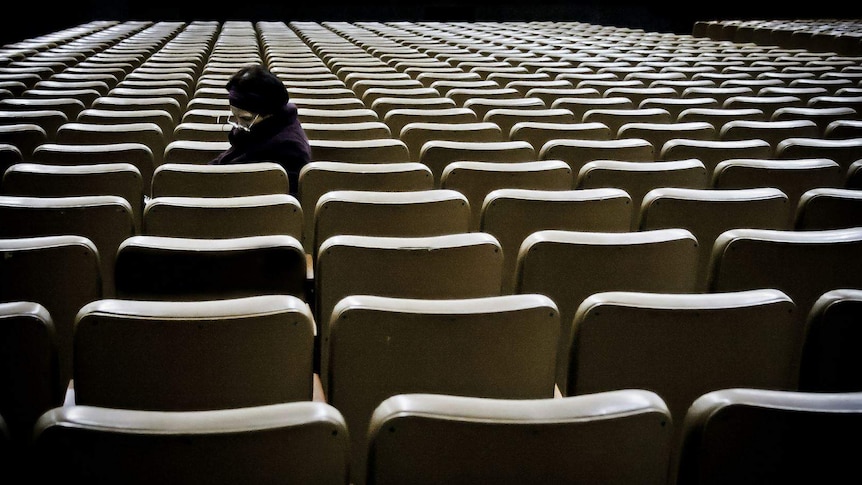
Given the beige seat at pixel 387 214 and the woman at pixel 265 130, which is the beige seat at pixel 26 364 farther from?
the woman at pixel 265 130

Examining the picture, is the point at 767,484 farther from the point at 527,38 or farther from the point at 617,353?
the point at 527,38

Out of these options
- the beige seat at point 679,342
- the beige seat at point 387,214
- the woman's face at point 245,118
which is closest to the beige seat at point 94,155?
the woman's face at point 245,118

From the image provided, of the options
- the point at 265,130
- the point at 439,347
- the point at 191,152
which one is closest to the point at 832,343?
the point at 439,347

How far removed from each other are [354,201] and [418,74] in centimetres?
350

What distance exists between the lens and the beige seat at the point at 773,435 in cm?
83

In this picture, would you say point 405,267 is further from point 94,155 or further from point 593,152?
point 94,155

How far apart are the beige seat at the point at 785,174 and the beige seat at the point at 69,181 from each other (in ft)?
6.00

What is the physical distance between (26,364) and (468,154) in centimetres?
175

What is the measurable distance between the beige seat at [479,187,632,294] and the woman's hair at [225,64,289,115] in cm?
100

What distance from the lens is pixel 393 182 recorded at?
226 cm

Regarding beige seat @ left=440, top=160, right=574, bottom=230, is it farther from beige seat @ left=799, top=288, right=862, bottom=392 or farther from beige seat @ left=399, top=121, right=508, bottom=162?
beige seat @ left=799, top=288, right=862, bottom=392

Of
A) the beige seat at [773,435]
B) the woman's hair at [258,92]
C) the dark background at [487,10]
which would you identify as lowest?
the dark background at [487,10]

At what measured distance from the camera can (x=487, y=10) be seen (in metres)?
13.7

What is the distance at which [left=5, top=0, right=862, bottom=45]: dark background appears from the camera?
12.8 m
